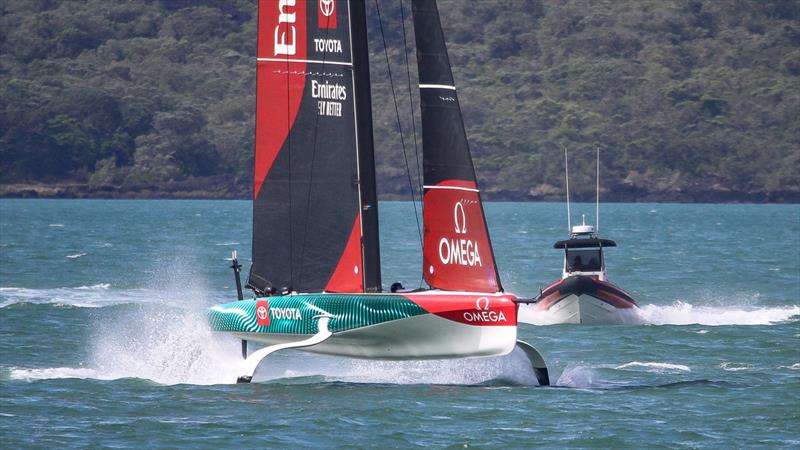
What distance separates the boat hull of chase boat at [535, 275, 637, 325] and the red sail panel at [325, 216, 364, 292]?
12.4 m

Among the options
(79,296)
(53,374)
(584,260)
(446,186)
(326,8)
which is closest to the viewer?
(446,186)

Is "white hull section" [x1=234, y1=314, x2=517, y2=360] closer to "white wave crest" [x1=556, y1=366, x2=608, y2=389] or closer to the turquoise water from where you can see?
the turquoise water

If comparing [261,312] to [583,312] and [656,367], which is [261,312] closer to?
[656,367]

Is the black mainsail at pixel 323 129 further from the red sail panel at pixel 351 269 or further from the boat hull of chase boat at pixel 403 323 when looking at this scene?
the boat hull of chase boat at pixel 403 323

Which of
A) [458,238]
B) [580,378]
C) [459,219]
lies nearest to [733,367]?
[580,378]

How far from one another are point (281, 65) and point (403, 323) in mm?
4745

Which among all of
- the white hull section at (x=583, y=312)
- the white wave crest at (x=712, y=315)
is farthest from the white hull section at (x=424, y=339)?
the white wave crest at (x=712, y=315)

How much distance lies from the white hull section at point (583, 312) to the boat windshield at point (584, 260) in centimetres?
104

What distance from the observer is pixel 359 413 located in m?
24.7

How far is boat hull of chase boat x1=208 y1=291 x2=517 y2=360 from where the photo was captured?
25562 mm

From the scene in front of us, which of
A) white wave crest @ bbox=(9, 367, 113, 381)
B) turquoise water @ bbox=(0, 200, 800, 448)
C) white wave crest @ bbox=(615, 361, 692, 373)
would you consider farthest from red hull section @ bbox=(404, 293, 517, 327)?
white wave crest @ bbox=(9, 367, 113, 381)

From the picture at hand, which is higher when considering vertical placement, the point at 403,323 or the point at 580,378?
the point at 403,323

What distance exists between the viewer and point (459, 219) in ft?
86.6

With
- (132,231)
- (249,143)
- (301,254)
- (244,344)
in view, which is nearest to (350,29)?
(301,254)
